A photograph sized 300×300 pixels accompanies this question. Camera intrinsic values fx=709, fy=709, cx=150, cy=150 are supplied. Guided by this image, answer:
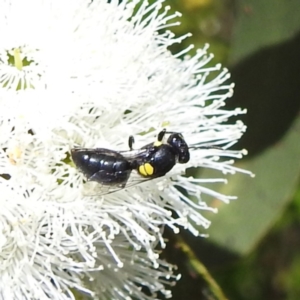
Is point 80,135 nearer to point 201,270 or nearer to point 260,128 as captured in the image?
point 201,270

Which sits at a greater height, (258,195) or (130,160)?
(130,160)

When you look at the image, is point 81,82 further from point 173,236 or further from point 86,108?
point 173,236

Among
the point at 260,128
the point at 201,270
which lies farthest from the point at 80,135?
the point at 260,128

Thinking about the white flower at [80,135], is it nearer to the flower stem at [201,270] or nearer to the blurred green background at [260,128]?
the flower stem at [201,270]

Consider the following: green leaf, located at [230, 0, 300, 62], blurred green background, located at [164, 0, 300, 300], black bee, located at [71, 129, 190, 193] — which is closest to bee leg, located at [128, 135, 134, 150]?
black bee, located at [71, 129, 190, 193]

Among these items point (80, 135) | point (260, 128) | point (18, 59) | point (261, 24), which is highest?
point (18, 59)

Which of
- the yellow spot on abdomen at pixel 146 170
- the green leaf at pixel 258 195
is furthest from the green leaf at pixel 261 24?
the yellow spot on abdomen at pixel 146 170
